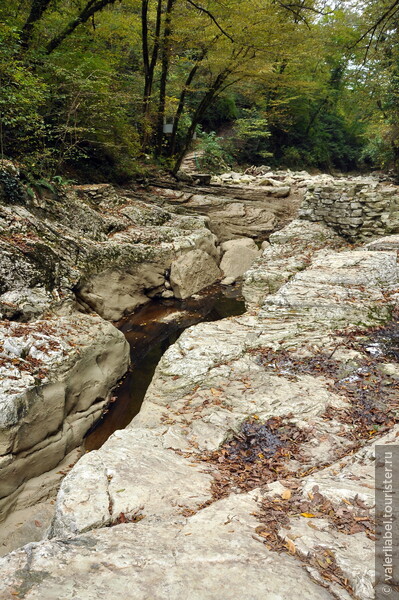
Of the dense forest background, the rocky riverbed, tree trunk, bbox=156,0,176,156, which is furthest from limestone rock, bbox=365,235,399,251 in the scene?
tree trunk, bbox=156,0,176,156

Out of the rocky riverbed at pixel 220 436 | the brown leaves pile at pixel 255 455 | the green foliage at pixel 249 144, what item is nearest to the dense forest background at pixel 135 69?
the green foliage at pixel 249 144

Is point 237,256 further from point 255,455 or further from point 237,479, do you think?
point 237,479

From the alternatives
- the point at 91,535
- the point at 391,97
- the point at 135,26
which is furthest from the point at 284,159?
the point at 91,535

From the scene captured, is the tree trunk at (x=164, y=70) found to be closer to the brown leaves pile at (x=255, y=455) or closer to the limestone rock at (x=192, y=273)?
the limestone rock at (x=192, y=273)

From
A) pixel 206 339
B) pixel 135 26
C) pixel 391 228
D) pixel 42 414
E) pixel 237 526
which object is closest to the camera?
pixel 237 526

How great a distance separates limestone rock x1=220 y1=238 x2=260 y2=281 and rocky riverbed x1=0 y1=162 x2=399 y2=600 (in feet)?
11.1

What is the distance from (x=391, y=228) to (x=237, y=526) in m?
9.53

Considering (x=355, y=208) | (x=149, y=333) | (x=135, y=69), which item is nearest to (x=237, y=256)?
(x=355, y=208)

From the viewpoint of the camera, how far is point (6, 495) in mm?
4309

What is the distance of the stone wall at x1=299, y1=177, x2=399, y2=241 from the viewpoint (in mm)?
9953

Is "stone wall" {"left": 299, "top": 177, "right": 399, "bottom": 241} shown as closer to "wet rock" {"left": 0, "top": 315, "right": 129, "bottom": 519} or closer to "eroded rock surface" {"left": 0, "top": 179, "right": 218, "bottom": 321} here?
"eroded rock surface" {"left": 0, "top": 179, "right": 218, "bottom": 321}

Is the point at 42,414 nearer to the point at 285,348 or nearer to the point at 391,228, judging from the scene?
the point at 285,348

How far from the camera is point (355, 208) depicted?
33.6 feet

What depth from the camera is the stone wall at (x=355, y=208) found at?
9953mm
